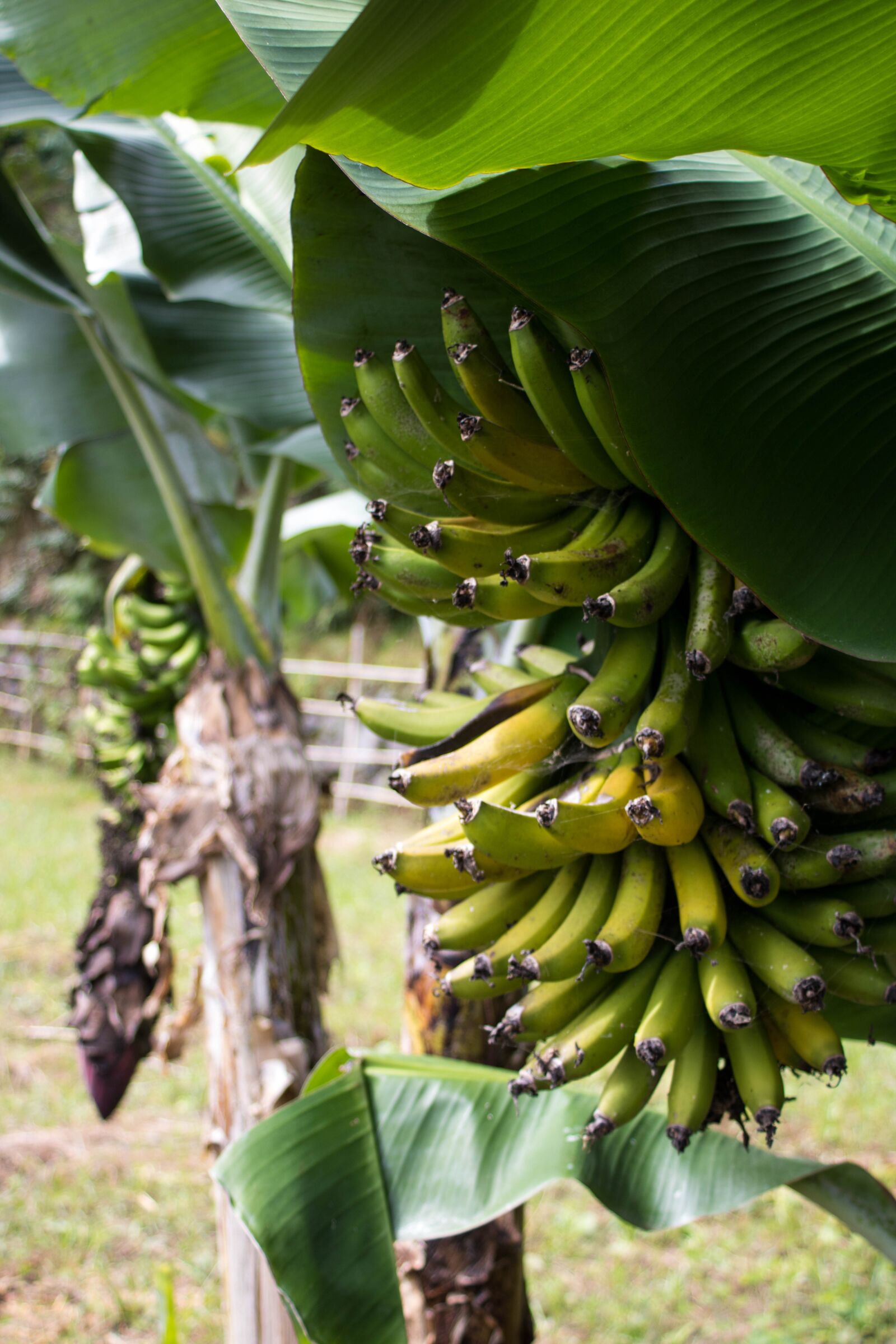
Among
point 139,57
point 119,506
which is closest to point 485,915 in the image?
point 139,57

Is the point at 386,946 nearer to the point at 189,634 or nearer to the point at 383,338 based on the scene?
the point at 189,634

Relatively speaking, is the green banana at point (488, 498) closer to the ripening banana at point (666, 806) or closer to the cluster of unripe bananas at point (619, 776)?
the cluster of unripe bananas at point (619, 776)

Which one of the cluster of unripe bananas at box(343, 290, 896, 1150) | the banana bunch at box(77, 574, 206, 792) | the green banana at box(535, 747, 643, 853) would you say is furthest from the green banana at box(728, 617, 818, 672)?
the banana bunch at box(77, 574, 206, 792)

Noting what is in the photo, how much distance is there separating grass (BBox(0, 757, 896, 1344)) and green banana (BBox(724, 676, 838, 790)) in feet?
4.18

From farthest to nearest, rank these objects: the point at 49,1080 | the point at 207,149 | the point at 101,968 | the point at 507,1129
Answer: the point at 49,1080, the point at 101,968, the point at 207,149, the point at 507,1129

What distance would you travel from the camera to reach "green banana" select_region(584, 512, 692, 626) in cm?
66

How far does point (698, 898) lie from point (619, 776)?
0.35ft

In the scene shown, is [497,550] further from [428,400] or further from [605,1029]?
[605,1029]

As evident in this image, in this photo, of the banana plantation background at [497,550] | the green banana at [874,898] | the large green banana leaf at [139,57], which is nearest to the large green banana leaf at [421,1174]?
the banana plantation background at [497,550]

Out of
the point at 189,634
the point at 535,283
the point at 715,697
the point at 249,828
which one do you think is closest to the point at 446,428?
the point at 535,283

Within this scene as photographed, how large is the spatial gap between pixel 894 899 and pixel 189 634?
5.61ft

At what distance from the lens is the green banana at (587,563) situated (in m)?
0.65

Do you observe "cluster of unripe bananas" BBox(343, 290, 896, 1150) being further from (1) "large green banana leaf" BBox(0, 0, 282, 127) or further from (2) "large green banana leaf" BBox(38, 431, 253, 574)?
(2) "large green banana leaf" BBox(38, 431, 253, 574)

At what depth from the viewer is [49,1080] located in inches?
127
